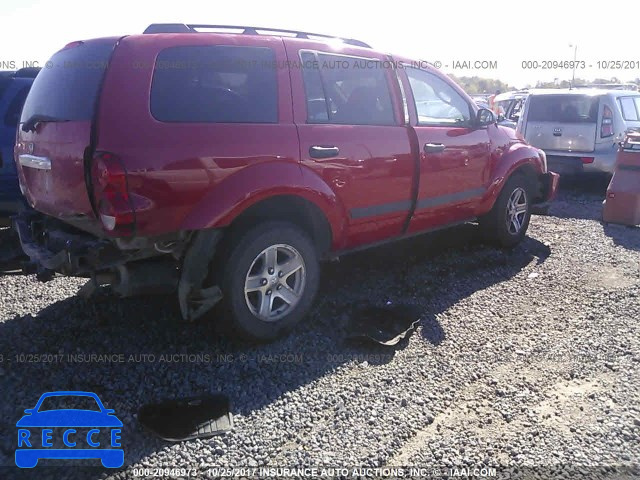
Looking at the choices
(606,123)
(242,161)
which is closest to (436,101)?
(242,161)

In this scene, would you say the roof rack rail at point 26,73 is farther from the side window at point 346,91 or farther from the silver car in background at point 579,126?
the silver car in background at point 579,126

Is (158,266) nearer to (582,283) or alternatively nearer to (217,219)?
(217,219)

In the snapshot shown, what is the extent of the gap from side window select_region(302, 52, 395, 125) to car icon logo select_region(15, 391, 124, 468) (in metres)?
2.27

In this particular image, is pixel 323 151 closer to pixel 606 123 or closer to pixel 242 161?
pixel 242 161

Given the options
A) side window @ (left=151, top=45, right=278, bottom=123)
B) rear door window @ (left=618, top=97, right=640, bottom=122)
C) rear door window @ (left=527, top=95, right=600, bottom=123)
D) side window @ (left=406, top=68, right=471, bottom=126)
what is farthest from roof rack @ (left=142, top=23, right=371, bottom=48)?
rear door window @ (left=618, top=97, right=640, bottom=122)

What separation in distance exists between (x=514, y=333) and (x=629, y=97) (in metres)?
7.62

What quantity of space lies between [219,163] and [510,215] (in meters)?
3.64

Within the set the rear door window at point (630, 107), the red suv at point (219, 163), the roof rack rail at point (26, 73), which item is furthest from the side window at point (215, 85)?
the rear door window at point (630, 107)

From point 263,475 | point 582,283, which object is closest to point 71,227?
point 263,475

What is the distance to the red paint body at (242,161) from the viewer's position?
10.4 feet

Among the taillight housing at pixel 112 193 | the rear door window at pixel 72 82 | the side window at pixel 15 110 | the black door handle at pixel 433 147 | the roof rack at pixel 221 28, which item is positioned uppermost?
the roof rack at pixel 221 28

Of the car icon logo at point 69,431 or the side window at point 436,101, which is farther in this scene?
the side window at point 436,101

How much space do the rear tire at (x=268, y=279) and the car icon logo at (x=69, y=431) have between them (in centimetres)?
97

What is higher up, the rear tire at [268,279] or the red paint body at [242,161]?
the red paint body at [242,161]
